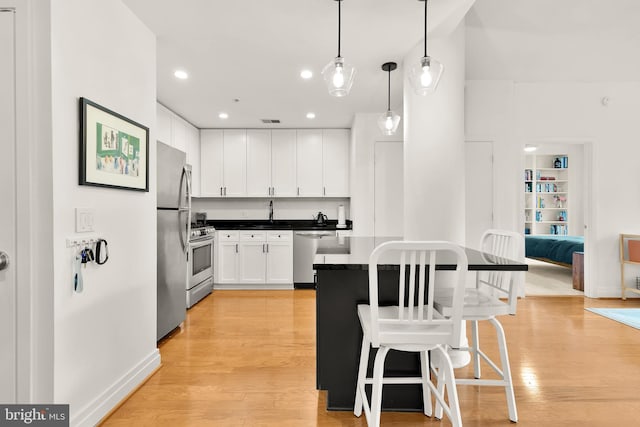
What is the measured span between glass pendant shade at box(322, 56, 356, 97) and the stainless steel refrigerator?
5.37 ft

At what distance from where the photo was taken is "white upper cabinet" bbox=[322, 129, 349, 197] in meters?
5.51

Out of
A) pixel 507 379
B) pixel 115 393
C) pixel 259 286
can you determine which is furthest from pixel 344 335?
pixel 259 286

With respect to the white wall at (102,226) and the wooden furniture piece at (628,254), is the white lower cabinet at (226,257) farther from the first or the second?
the wooden furniture piece at (628,254)

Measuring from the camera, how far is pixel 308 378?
235cm

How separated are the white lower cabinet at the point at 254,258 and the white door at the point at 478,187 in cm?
238

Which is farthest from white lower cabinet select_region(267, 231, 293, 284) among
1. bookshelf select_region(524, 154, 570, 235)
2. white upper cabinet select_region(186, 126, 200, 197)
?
bookshelf select_region(524, 154, 570, 235)

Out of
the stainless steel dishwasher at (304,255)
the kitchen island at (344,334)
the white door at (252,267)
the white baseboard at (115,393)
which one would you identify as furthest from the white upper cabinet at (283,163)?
the kitchen island at (344,334)

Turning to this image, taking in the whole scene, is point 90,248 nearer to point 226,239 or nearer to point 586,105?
point 226,239

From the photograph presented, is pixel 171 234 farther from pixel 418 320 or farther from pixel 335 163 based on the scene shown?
pixel 335 163

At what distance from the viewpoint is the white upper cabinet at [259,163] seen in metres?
5.51

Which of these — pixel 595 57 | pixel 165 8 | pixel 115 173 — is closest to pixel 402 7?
pixel 165 8

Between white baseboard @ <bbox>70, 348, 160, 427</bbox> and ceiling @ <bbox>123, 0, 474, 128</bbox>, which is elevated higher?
ceiling @ <bbox>123, 0, 474, 128</bbox>

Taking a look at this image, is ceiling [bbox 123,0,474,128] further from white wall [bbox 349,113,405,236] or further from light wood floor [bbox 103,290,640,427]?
light wood floor [bbox 103,290,640,427]

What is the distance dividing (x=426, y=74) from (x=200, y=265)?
343 centimetres
